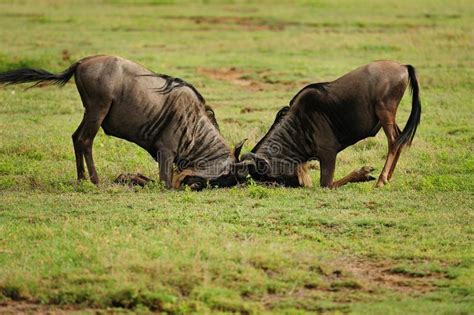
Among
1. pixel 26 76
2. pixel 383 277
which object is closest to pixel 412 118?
pixel 383 277

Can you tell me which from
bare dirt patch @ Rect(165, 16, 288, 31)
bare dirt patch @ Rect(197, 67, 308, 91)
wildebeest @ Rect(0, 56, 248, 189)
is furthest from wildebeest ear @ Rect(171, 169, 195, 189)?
bare dirt patch @ Rect(165, 16, 288, 31)

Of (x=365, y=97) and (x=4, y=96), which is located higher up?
(x=365, y=97)

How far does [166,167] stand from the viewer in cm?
955

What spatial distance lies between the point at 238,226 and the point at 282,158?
197 cm

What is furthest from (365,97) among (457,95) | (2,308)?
(457,95)

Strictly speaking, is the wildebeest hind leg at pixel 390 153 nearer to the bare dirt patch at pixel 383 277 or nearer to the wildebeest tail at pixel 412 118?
the wildebeest tail at pixel 412 118

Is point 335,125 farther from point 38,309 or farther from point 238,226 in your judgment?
point 38,309

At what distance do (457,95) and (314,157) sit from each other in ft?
20.7

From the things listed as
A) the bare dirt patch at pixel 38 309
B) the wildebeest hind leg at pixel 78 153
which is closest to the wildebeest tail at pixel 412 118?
the wildebeest hind leg at pixel 78 153

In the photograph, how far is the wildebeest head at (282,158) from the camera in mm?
9641

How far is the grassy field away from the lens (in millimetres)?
6332

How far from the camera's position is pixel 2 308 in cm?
623

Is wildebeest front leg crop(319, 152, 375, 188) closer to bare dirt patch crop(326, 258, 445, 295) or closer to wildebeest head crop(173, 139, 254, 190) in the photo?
wildebeest head crop(173, 139, 254, 190)

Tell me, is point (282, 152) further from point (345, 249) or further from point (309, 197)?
point (345, 249)
